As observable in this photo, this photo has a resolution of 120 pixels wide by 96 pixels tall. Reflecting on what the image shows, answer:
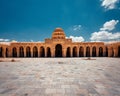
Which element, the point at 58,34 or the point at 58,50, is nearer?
the point at 58,50

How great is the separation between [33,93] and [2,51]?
119 ft

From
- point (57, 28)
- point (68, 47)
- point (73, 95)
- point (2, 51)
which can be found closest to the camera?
point (73, 95)

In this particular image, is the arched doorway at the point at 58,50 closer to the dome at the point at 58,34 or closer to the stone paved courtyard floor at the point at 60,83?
the dome at the point at 58,34

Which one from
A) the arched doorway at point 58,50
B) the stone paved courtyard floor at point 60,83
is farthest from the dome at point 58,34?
the stone paved courtyard floor at point 60,83

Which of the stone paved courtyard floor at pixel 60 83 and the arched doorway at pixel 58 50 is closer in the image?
the stone paved courtyard floor at pixel 60 83

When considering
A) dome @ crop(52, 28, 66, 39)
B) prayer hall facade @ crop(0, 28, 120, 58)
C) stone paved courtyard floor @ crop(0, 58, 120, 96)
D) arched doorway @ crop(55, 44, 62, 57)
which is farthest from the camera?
dome @ crop(52, 28, 66, 39)

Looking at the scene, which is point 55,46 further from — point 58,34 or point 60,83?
point 60,83

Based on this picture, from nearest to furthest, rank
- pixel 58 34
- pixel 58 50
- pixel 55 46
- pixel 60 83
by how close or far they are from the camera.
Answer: pixel 60 83 → pixel 55 46 → pixel 58 50 → pixel 58 34

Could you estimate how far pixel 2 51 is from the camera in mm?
38062

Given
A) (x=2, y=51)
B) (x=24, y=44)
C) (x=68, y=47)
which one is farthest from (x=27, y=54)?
(x=68, y=47)

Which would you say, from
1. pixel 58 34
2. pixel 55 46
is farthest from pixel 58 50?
pixel 58 34

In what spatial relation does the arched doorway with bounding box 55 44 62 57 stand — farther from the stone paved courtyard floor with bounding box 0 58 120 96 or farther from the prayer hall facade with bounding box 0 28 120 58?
the stone paved courtyard floor with bounding box 0 58 120 96

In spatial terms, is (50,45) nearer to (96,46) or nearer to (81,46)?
(81,46)

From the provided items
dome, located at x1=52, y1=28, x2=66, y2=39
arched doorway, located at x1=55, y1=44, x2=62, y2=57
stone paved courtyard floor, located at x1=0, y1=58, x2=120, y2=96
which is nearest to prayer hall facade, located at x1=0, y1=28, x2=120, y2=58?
arched doorway, located at x1=55, y1=44, x2=62, y2=57
